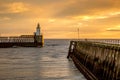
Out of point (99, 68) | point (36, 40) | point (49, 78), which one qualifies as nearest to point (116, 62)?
point (99, 68)

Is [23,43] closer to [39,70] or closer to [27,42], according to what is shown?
[27,42]

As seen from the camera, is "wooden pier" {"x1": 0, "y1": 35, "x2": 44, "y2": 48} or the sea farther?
"wooden pier" {"x1": 0, "y1": 35, "x2": 44, "y2": 48}

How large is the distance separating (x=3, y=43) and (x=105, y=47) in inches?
4898

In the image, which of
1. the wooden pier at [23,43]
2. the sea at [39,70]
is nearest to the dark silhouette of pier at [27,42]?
the wooden pier at [23,43]

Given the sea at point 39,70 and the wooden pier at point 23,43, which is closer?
the sea at point 39,70

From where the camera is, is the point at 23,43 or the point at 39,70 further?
the point at 23,43

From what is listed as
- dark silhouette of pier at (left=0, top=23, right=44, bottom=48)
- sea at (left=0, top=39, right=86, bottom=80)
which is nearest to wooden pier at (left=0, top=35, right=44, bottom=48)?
dark silhouette of pier at (left=0, top=23, right=44, bottom=48)

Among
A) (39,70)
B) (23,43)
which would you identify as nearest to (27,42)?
(23,43)

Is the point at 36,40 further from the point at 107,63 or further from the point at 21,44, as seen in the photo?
the point at 107,63

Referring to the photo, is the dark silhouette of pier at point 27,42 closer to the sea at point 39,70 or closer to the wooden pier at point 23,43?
the wooden pier at point 23,43

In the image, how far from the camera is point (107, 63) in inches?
716

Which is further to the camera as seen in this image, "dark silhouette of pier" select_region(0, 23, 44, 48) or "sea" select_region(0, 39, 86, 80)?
"dark silhouette of pier" select_region(0, 23, 44, 48)

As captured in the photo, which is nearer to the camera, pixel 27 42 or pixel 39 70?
pixel 39 70

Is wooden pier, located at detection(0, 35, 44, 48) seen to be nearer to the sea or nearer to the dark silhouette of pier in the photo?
the dark silhouette of pier
